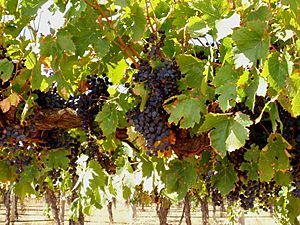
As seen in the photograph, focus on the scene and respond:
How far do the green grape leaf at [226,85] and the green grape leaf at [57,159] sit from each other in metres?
1.78

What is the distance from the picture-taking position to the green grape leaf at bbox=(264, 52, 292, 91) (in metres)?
2.02

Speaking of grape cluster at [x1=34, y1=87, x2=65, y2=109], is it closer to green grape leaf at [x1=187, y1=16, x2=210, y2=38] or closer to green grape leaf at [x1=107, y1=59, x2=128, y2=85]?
green grape leaf at [x1=107, y1=59, x2=128, y2=85]

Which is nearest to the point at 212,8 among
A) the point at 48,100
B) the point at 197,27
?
the point at 197,27

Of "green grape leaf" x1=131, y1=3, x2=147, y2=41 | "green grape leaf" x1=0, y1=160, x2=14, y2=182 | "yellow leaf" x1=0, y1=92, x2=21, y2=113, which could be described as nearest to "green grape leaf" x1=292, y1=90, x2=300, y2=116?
"green grape leaf" x1=131, y1=3, x2=147, y2=41

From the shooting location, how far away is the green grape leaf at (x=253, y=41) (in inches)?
80.0

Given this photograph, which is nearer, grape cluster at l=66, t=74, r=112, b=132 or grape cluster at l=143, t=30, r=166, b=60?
grape cluster at l=143, t=30, r=166, b=60

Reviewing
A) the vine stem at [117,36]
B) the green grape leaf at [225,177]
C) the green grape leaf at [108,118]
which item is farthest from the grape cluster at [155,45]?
the green grape leaf at [225,177]

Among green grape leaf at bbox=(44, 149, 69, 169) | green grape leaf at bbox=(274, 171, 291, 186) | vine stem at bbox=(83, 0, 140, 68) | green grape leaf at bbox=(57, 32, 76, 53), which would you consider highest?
vine stem at bbox=(83, 0, 140, 68)

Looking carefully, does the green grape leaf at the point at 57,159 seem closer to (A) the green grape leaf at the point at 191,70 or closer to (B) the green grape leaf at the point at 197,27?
(A) the green grape leaf at the point at 191,70

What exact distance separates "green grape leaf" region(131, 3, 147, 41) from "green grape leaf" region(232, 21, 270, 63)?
0.67 meters

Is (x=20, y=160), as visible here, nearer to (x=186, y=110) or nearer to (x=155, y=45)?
(x=155, y=45)

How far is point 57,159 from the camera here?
3.68 m

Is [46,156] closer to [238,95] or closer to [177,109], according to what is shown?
[177,109]

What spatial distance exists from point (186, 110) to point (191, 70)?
0.23m
